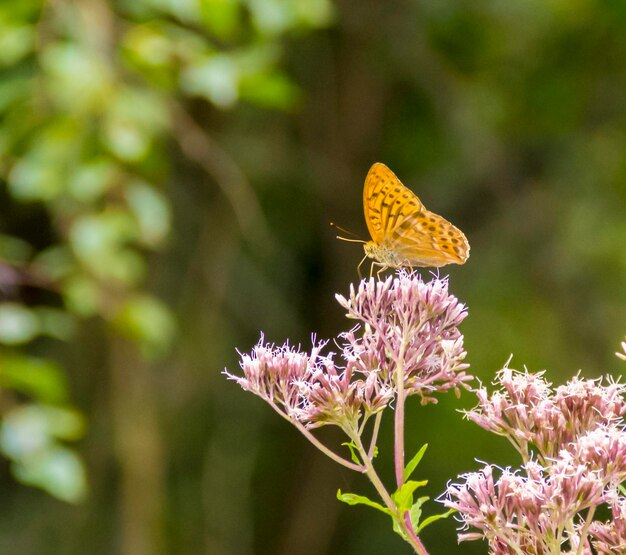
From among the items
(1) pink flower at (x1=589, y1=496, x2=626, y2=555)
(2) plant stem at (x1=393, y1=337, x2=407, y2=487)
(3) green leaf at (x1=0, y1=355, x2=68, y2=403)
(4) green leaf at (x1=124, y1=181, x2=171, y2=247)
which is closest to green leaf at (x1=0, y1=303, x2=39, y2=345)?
(3) green leaf at (x1=0, y1=355, x2=68, y2=403)

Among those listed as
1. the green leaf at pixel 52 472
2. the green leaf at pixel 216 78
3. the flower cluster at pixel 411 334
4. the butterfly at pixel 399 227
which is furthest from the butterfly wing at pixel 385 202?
the green leaf at pixel 52 472

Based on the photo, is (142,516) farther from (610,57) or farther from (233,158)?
(610,57)

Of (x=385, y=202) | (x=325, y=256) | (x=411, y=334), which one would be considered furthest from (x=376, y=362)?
(x=325, y=256)

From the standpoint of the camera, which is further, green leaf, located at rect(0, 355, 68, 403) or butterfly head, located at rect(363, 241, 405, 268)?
green leaf, located at rect(0, 355, 68, 403)

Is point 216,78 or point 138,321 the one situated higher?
point 216,78

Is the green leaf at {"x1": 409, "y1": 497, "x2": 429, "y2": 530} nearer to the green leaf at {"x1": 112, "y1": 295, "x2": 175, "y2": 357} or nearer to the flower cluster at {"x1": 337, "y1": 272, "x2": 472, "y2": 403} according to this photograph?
the flower cluster at {"x1": 337, "y1": 272, "x2": 472, "y2": 403}

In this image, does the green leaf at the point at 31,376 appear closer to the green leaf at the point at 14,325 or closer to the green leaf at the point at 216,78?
the green leaf at the point at 14,325

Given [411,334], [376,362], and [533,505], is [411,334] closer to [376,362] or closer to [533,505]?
[376,362]
